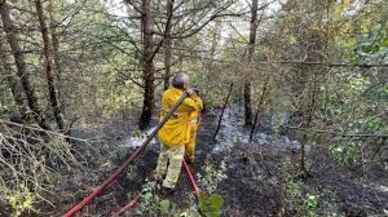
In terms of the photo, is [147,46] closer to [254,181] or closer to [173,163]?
[173,163]

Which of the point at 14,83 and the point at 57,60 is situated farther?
the point at 57,60

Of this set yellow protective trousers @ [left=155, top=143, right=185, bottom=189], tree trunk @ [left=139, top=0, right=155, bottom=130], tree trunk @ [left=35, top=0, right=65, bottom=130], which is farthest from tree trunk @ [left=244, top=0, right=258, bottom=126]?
tree trunk @ [left=35, top=0, right=65, bottom=130]

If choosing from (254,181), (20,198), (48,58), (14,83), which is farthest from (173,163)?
(14,83)

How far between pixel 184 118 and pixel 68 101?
8.97ft

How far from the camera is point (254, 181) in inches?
247

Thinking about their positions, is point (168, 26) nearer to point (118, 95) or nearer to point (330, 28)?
point (118, 95)

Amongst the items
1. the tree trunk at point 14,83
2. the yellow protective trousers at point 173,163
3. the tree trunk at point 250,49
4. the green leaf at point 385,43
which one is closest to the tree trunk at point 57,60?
the tree trunk at point 14,83

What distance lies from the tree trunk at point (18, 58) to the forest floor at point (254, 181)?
1501 mm

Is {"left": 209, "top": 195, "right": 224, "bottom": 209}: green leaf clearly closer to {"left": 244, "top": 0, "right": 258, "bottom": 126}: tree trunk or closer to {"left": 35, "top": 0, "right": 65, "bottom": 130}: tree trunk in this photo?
{"left": 35, "top": 0, "right": 65, "bottom": 130}: tree trunk

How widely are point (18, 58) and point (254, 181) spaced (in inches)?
198

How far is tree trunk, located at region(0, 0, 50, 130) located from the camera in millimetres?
4969

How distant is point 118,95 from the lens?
8.10 m

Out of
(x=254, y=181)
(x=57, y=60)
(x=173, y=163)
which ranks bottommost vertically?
(x=254, y=181)

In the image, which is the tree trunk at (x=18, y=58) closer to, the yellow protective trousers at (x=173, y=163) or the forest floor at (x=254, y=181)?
the forest floor at (x=254, y=181)
